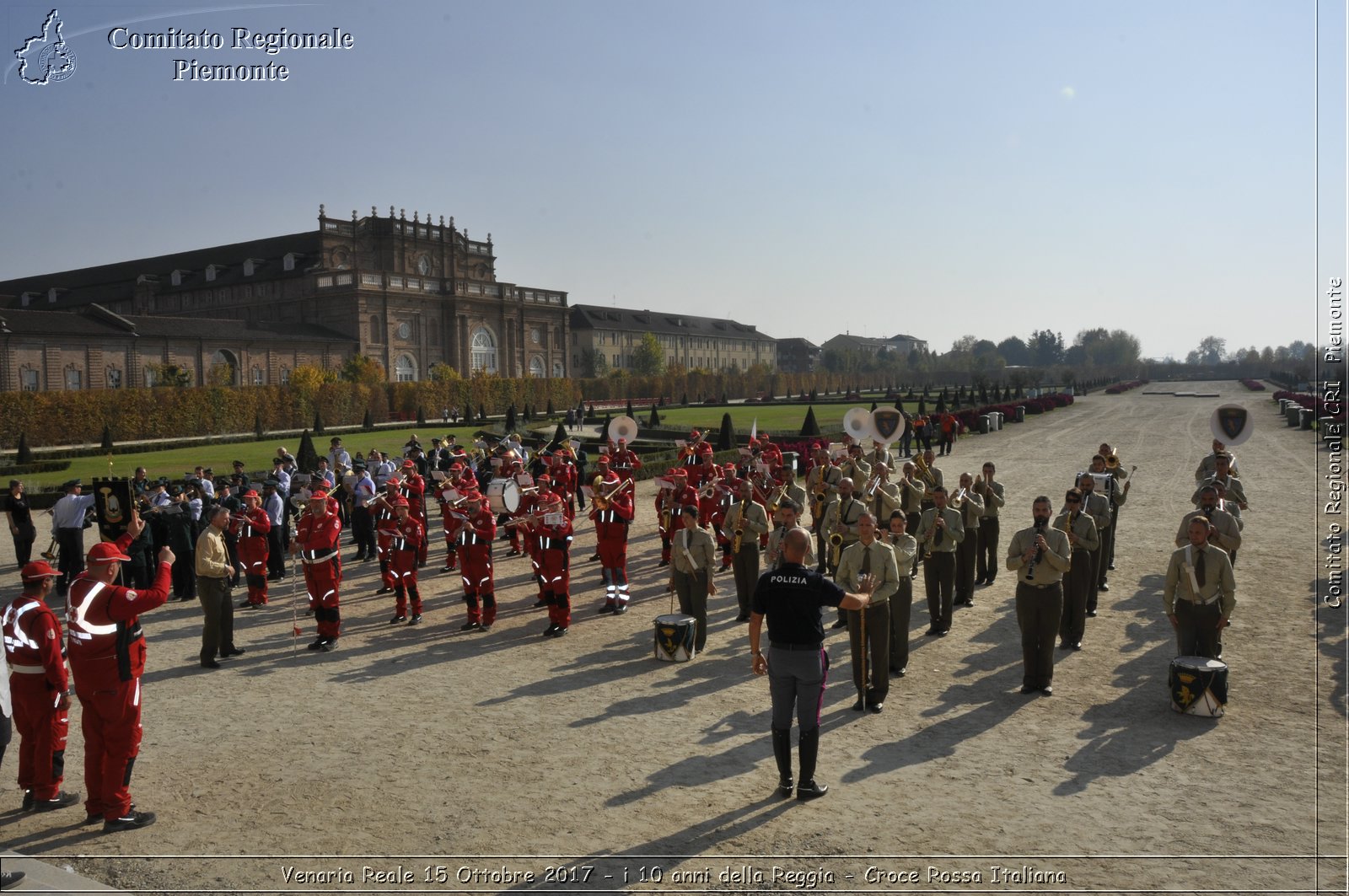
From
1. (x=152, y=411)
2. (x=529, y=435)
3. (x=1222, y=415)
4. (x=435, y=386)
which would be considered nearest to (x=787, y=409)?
(x=435, y=386)

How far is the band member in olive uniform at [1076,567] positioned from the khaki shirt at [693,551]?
12.9 feet

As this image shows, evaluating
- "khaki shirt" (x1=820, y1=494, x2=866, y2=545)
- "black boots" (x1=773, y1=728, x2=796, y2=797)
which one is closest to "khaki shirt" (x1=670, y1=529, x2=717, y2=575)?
"khaki shirt" (x1=820, y1=494, x2=866, y2=545)

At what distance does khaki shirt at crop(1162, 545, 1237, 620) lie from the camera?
27.4ft

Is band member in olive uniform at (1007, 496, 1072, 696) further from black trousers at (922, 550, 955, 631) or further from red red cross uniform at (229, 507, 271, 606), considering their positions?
red red cross uniform at (229, 507, 271, 606)

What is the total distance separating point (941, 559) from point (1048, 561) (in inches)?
86.9

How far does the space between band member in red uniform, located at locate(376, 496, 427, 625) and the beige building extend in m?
99.2

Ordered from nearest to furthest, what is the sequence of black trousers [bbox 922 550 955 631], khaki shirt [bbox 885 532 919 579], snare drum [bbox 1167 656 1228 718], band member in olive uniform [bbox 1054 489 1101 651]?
snare drum [bbox 1167 656 1228 718], khaki shirt [bbox 885 532 919 579], band member in olive uniform [bbox 1054 489 1101 651], black trousers [bbox 922 550 955 631]

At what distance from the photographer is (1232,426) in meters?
14.3

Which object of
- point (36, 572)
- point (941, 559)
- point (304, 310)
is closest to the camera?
point (36, 572)

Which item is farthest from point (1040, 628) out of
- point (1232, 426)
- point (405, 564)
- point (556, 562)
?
point (1232, 426)

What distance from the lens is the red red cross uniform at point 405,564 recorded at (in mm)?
11898

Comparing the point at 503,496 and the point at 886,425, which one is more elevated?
the point at 886,425

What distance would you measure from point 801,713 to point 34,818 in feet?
18.7

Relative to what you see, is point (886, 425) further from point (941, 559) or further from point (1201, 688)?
point (1201, 688)
